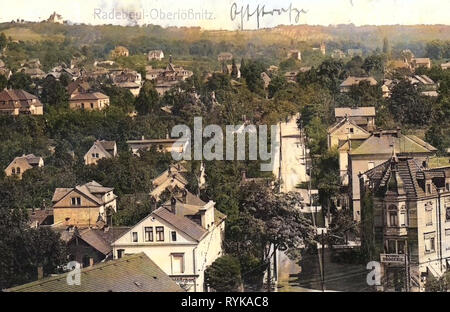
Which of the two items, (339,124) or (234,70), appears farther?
(234,70)

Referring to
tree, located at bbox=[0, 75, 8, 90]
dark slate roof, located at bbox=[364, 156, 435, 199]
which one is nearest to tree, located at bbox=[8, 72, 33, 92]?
tree, located at bbox=[0, 75, 8, 90]

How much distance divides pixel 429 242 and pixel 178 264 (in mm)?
2041

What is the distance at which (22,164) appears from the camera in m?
10.9

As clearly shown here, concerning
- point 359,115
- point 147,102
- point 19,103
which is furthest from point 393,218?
point 19,103

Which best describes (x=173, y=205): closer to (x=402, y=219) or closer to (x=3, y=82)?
(x=402, y=219)

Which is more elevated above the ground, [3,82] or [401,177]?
[3,82]

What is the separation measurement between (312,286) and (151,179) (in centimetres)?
219

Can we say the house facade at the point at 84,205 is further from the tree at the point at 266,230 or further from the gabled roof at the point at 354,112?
the gabled roof at the point at 354,112

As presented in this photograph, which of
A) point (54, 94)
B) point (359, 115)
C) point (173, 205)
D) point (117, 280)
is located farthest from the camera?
point (54, 94)

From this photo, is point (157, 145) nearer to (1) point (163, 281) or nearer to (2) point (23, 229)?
(2) point (23, 229)

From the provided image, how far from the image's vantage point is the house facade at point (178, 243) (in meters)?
8.77

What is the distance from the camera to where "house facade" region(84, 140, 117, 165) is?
35.0 feet

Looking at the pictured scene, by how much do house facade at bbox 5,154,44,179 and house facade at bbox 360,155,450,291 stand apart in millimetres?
3622

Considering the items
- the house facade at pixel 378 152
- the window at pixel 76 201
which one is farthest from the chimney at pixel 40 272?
the house facade at pixel 378 152
